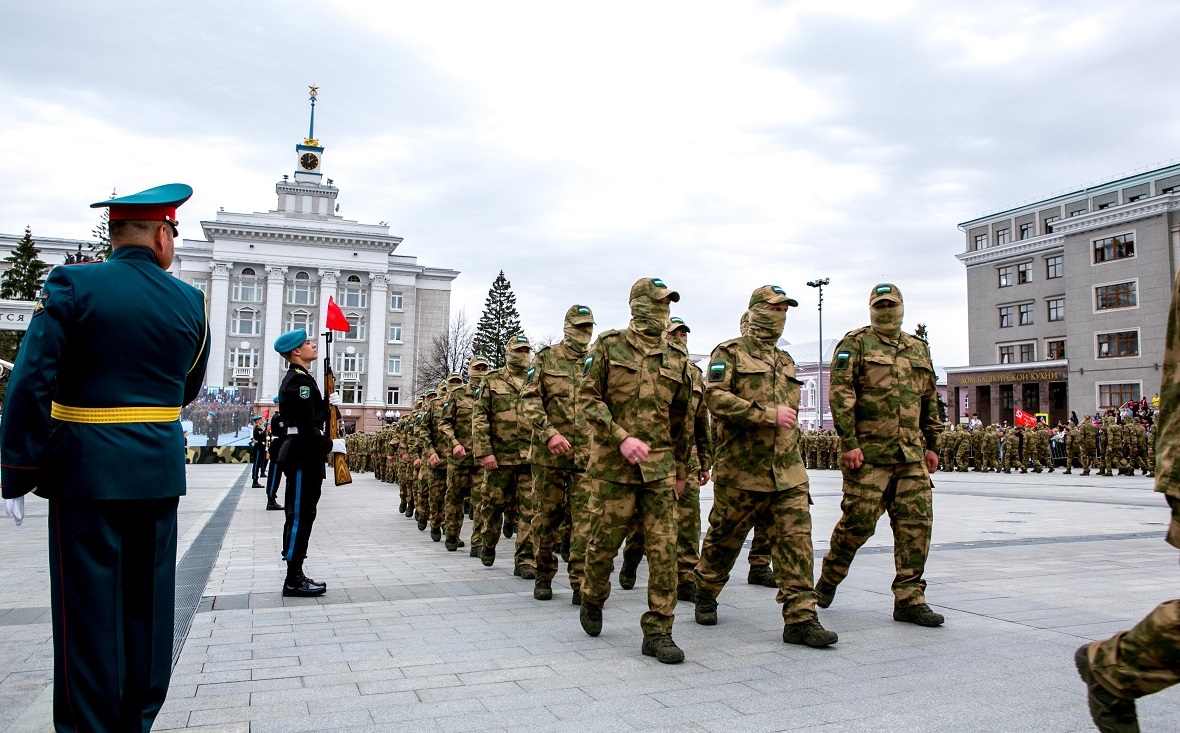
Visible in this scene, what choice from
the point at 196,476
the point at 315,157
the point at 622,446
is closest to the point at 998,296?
the point at 196,476

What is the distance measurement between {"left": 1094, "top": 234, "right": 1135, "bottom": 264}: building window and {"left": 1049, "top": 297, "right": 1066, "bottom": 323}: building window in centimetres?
472

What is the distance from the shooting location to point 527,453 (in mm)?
8633

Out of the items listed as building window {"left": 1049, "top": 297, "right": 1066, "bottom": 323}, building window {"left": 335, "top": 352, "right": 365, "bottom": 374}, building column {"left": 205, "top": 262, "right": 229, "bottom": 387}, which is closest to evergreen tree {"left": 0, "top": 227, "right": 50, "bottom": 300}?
building column {"left": 205, "top": 262, "right": 229, "bottom": 387}

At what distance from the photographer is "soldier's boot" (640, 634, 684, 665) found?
483 cm

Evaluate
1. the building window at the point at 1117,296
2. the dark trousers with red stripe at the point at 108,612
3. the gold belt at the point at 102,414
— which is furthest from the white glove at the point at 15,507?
the building window at the point at 1117,296

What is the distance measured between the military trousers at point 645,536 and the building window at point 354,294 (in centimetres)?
8349

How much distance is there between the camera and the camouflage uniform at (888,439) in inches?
231

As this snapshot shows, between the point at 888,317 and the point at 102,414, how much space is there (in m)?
5.15

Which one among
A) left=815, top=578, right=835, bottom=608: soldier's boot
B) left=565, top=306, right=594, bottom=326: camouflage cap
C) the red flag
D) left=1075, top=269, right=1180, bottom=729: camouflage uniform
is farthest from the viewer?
the red flag

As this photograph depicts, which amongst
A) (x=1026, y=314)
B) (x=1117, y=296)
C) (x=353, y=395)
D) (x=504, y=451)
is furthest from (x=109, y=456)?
(x=353, y=395)

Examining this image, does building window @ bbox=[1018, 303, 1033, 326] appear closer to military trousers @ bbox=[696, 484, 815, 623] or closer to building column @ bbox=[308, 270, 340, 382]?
military trousers @ bbox=[696, 484, 815, 623]

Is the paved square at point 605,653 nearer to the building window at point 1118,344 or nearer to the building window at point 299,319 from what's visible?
the building window at point 1118,344

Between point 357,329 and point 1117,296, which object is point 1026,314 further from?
point 357,329

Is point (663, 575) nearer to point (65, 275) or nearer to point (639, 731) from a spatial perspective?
point (639, 731)
